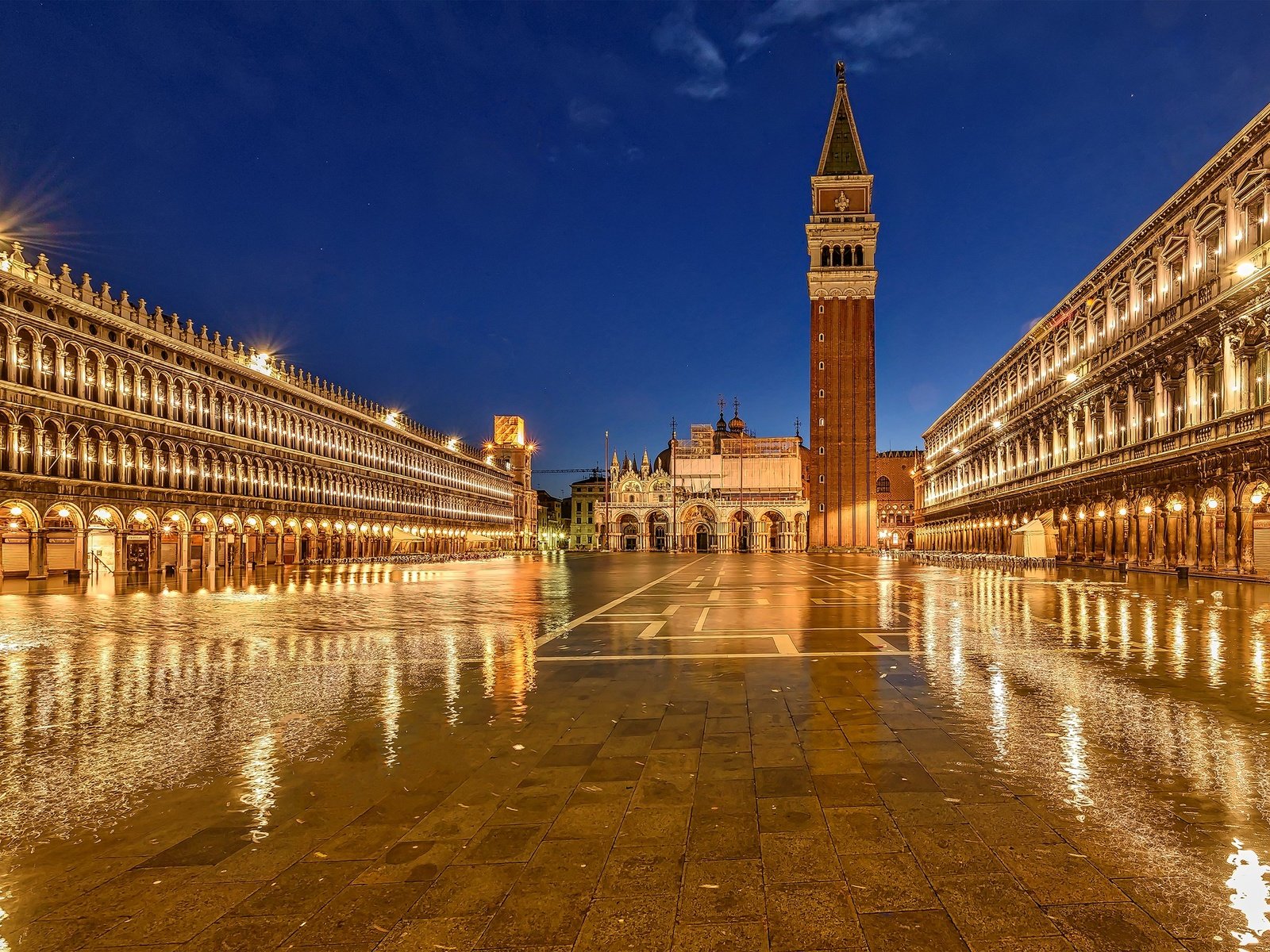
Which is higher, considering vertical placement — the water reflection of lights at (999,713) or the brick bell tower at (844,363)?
the brick bell tower at (844,363)

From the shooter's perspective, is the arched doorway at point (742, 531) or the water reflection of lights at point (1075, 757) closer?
the water reflection of lights at point (1075, 757)

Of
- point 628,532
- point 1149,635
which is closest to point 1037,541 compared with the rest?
point 1149,635

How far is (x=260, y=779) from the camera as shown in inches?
225

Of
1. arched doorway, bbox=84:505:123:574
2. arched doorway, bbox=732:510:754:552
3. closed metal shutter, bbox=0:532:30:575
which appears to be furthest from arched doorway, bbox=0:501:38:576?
arched doorway, bbox=732:510:754:552

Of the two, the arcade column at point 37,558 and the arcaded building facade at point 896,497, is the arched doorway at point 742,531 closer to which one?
the arcaded building facade at point 896,497

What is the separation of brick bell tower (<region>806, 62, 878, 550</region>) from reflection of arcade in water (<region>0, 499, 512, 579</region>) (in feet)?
184

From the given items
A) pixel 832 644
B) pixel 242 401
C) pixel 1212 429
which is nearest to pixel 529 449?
pixel 242 401

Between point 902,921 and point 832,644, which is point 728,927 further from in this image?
point 832,644

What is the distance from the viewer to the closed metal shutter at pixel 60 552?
37.3m

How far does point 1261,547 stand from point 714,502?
8639 centimetres

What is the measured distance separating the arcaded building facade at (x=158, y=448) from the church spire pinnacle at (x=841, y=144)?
7071 cm

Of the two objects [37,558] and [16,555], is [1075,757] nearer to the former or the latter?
[37,558]

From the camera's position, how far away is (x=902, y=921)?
3539mm

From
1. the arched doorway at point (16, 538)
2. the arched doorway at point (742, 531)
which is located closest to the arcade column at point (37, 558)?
the arched doorway at point (16, 538)
